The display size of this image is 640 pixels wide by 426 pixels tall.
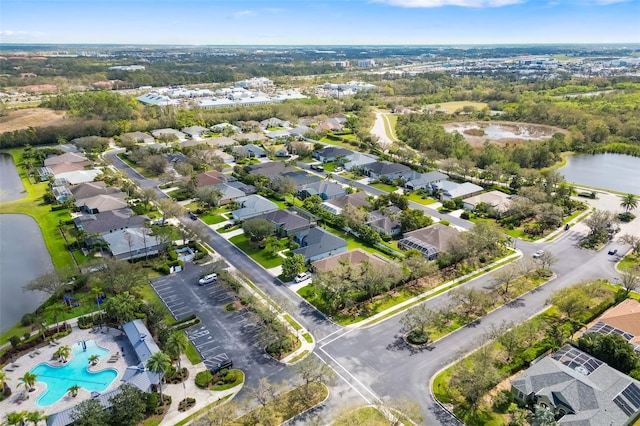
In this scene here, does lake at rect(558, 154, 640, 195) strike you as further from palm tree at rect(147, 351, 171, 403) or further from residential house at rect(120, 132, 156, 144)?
residential house at rect(120, 132, 156, 144)

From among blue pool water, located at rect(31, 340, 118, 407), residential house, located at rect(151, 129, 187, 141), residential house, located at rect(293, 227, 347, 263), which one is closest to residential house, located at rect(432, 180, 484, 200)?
residential house, located at rect(293, 227, 347, 263)

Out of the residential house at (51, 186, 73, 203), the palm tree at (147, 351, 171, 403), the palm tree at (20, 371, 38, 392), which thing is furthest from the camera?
the residential house at (51, 186, 73, 203)

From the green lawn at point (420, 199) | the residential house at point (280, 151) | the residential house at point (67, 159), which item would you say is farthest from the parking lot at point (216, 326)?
the residential house at point (67, 159)

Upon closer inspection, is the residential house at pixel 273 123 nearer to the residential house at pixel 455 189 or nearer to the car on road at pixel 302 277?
the residential house at pixel 455 189

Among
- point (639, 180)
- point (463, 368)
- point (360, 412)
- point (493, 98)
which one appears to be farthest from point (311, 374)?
point (493, 98)

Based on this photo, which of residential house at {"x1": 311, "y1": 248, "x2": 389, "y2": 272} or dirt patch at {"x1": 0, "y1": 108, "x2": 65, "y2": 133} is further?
dirt patch at {"x1": 0, "y1": 108, "x2": 65, "y2": 133}

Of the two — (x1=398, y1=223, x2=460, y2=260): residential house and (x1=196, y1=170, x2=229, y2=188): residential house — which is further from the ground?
(x1=196, y1=170, x2=229, y2=188): residential house

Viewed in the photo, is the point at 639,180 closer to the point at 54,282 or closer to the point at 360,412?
the point at 360,412

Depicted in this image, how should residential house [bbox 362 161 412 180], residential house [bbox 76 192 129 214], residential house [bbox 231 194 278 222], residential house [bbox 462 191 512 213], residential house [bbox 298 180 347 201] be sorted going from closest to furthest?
1. residential house [bbox 231 194 278 222]
2. residential house [bbox 76 192 129 214]
3. residential house [bbox 462 191 512 213]
4. residential house [bbox 298 180 347 201]
5. residential house [bbox 362 161 412 180]
